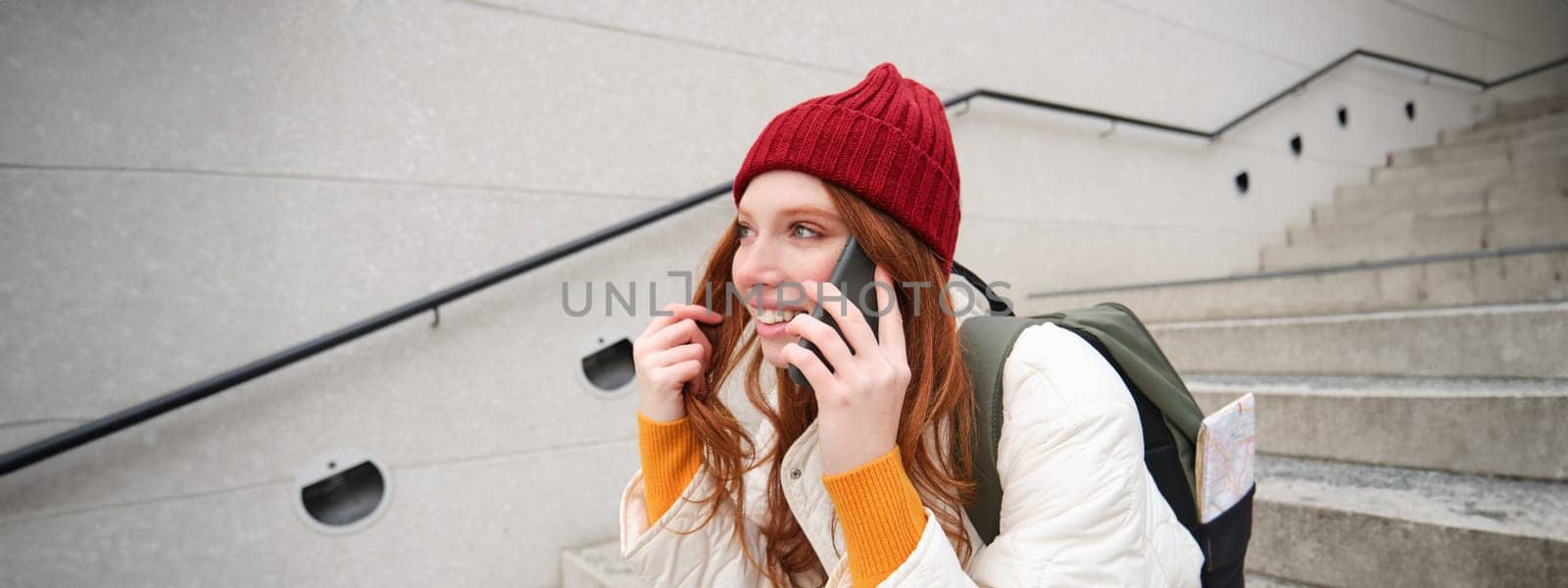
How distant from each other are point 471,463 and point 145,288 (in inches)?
34.4

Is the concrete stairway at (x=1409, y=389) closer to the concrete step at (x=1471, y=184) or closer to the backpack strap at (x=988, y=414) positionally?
the concrete step at (x=1471, y=184)

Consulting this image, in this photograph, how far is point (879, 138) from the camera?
94cm

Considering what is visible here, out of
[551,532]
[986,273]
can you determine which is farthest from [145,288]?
[986,273]

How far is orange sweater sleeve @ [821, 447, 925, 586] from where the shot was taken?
0.77 meters

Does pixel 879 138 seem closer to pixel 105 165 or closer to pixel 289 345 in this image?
pixel 289 345

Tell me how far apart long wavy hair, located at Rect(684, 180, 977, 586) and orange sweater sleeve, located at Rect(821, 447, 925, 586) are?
0.33 ft

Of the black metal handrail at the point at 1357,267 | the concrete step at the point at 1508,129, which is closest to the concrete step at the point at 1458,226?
the black metal handrail at the point at 1357,267

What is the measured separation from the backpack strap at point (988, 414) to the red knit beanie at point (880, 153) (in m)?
0.15

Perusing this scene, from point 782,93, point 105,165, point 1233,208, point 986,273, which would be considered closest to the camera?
point 105,165

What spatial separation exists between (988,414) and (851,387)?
210mm

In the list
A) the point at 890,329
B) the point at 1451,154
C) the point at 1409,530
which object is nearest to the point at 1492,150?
the point at 1451,154

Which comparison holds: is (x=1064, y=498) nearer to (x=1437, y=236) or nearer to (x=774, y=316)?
(x=774, y=316)

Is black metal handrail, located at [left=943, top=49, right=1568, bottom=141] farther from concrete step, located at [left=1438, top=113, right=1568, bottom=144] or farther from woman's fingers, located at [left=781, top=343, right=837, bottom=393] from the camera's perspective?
woman's fingers, located at [left=781, top=343, right=837, bottom=393]

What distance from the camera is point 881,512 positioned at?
2.54ft
